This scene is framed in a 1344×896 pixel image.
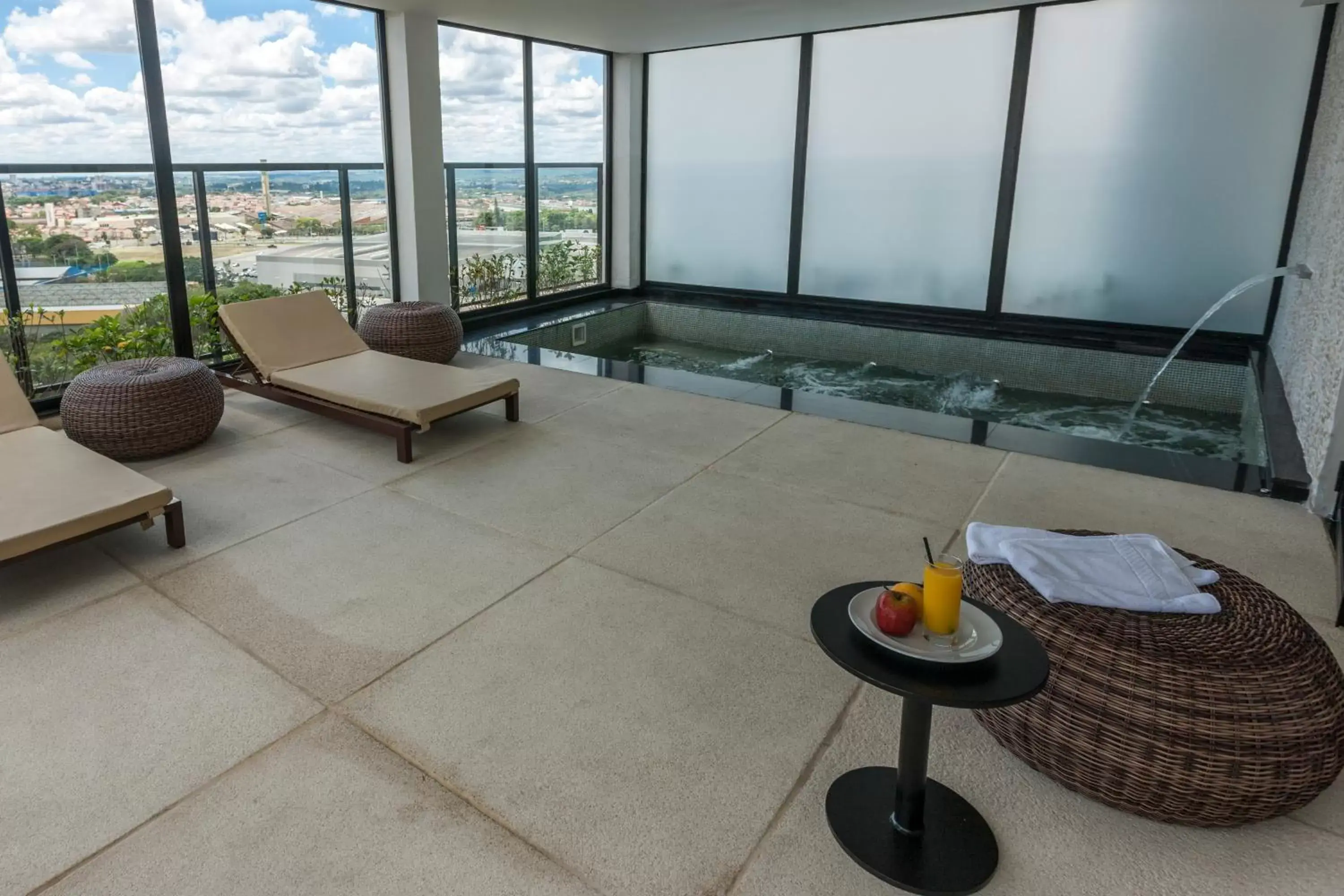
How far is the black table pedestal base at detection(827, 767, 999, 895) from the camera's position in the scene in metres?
1.67

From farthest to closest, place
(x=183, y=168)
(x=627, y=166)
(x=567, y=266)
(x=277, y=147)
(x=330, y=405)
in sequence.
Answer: (x=627, y=166) < (x=567, y=266) < (x=277, y=147) < (x=183, y=168) < (x=330, y=405)

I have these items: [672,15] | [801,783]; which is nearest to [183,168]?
[672,15]

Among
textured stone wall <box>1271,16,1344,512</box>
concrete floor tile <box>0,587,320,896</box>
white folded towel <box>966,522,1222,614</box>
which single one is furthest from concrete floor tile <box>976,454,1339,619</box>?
concrete floor tile <box>0,587,320,896</box>

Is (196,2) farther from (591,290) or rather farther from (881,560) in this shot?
(881,560)

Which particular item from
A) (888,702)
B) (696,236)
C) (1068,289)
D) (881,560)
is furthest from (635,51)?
(888,702)

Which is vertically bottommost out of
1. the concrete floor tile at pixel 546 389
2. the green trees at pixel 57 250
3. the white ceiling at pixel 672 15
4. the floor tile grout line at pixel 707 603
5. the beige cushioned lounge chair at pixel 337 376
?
the floor tile grout line at pixel 707 603

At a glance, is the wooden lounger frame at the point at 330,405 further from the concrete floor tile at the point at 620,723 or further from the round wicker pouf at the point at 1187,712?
the round wicker pouf at the point at 1187,712

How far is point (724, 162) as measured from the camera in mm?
7977

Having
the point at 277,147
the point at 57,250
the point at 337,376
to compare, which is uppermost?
the point at 277,147

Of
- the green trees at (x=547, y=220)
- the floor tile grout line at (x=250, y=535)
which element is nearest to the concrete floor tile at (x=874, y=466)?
the floor tile grout line at (x=250, y=535)

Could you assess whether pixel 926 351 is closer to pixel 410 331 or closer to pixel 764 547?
pixel 410 331

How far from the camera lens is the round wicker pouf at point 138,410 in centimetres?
377

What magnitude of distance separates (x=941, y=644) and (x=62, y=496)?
2946mm

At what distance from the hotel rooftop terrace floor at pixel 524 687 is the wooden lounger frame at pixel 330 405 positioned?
158mm
